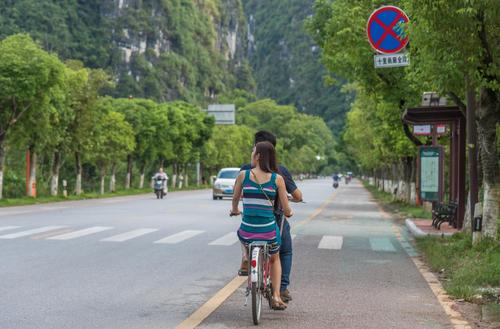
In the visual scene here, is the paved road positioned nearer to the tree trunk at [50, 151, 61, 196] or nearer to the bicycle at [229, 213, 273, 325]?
the bicycle at [229, 213, 273, 325]

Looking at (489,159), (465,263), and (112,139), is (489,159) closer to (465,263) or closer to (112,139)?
(465,263)

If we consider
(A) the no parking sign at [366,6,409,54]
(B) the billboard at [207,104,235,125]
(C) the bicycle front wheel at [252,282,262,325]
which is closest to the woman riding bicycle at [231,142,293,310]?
(C) the bicycle front wheel at [252,282,262,325]

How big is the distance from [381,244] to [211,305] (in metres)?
9.07

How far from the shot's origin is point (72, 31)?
152875 millimetres

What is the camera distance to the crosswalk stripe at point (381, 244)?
16.1 metres

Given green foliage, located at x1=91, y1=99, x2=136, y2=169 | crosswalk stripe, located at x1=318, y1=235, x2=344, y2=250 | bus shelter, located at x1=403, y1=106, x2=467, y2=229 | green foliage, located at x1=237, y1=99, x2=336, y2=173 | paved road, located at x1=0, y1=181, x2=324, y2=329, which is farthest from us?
green foliage, located at x1=237, y1=99, x2=336, y2=173

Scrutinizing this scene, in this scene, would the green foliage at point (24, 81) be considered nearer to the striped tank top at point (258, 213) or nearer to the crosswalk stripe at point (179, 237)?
the crosswalk stripe at point (179, 237)

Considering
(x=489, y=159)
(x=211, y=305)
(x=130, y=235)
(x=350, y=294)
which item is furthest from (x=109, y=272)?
A: (x=489, y=159)

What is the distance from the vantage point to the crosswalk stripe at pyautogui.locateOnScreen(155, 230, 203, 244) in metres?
16.6

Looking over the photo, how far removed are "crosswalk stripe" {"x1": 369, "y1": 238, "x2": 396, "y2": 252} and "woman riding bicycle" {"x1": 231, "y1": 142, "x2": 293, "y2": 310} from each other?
856cm

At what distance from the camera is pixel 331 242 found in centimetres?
1722

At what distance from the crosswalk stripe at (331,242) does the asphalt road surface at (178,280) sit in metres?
0.02

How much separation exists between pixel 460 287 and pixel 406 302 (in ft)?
3.60

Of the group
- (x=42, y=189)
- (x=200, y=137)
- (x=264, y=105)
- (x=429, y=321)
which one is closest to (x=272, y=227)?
(x=429, y=321)
